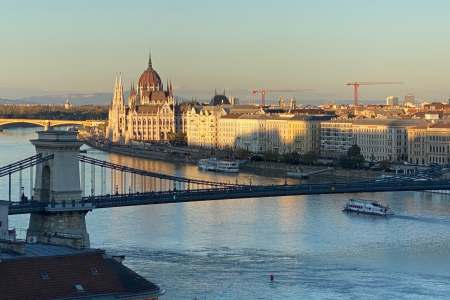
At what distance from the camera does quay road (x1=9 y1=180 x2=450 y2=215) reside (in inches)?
575

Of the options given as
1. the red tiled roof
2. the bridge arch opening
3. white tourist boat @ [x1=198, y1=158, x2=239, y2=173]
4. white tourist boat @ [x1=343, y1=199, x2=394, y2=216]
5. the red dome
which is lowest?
white tourist boat @ [x1=343, y1=199, x2=394, y2=216]

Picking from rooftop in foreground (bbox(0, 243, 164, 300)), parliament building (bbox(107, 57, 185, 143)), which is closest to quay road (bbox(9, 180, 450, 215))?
rooftop in foreground (bbox(0, 243, 164, 300))

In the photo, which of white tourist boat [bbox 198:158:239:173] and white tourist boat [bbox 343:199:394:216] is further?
white tourist boat [bbox 198:158:239:173]

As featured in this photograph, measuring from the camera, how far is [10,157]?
1336 inches

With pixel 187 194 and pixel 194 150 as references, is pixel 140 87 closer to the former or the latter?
pixel 194 150

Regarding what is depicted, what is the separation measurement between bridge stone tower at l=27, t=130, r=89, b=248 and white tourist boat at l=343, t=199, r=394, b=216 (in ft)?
25.2

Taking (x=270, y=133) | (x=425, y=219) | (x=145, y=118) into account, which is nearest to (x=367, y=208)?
(x=425, y=219)

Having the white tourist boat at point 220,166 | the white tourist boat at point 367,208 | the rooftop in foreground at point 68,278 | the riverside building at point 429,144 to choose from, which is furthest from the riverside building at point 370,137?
the rooftop in foreground at point 68,278

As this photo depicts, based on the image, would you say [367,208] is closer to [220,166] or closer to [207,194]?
[207,194]

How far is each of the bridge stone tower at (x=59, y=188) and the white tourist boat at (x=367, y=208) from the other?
7.68 m

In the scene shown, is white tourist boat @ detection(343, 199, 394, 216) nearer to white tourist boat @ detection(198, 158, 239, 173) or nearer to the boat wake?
the boat wake

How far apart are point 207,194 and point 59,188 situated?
3169mm

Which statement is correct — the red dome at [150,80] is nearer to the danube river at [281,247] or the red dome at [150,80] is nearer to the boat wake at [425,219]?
the danube river at [281,247]

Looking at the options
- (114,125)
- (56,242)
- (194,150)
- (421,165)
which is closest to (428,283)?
(56,242)
